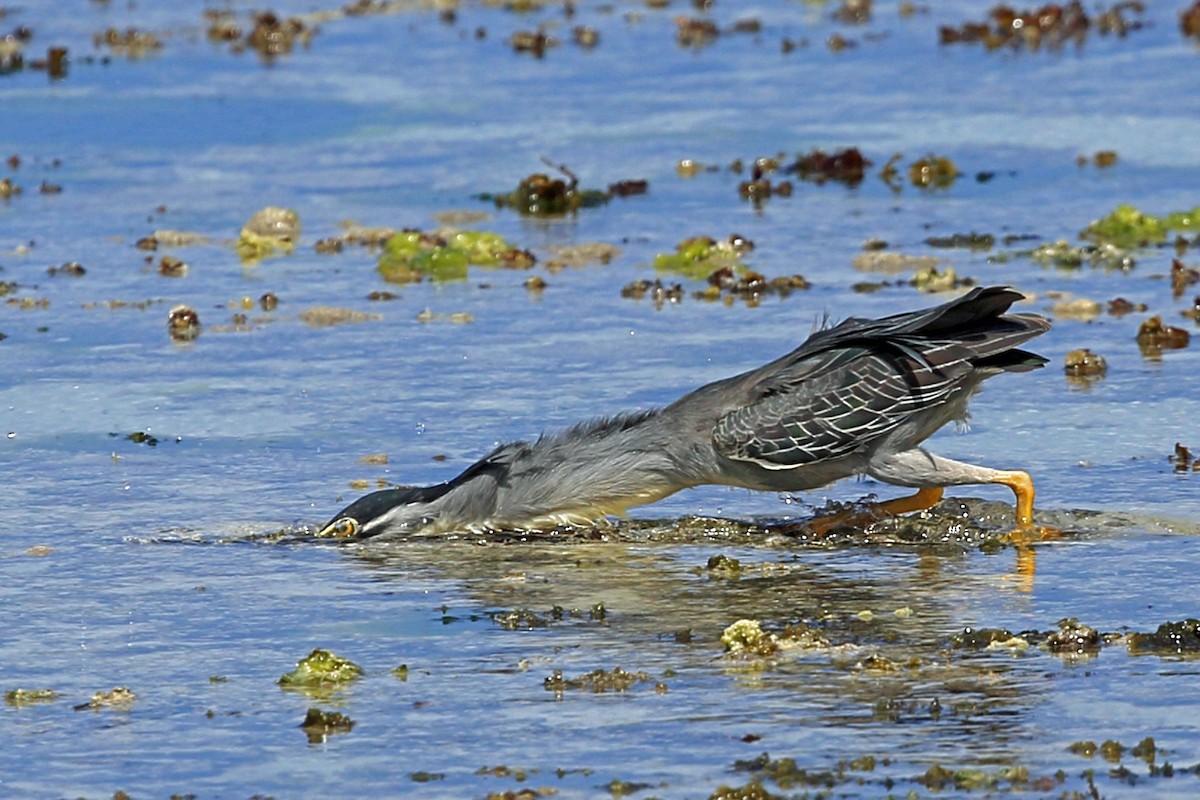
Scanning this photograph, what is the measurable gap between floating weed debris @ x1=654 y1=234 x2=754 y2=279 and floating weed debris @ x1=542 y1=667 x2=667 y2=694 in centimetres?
573

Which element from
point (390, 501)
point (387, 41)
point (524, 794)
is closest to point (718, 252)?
point (390, 501)

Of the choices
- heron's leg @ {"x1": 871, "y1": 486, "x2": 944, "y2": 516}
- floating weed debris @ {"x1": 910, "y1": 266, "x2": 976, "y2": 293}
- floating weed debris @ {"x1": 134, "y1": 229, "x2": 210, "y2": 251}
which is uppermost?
floating weed debris @ {"x1": 134, "y1": 229, "x2": 210, "y2": 251}

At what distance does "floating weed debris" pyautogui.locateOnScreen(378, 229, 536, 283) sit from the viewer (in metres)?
11.5

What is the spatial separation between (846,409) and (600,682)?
6.80 ft

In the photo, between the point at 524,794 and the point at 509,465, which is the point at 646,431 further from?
the point at 524,794

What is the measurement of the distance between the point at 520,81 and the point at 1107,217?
261 inches

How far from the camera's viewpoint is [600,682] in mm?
5664

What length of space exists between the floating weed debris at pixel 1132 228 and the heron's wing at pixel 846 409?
14.4 ft

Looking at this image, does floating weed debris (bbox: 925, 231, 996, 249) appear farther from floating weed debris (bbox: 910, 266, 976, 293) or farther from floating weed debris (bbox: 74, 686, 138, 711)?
floating weed debris (bbox: 74, 686, 138, 711)

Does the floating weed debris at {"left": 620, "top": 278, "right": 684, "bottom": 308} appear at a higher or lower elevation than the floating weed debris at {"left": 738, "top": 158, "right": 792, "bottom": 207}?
lower

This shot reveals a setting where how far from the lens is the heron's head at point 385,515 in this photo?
7375 millimetres

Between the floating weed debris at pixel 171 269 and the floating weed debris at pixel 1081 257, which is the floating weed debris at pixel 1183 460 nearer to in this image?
the floating weed debris at pixel 1081 257

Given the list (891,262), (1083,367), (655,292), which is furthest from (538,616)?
(891,262)

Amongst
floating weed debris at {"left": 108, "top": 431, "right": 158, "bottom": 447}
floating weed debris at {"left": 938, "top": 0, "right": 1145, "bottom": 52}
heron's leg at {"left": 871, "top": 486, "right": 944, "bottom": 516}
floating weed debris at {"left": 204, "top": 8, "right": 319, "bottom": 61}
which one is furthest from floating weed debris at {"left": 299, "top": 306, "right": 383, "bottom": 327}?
floating weed debris at {"left": 938, "top": 0, "right": 1145, "bottom": 52}
